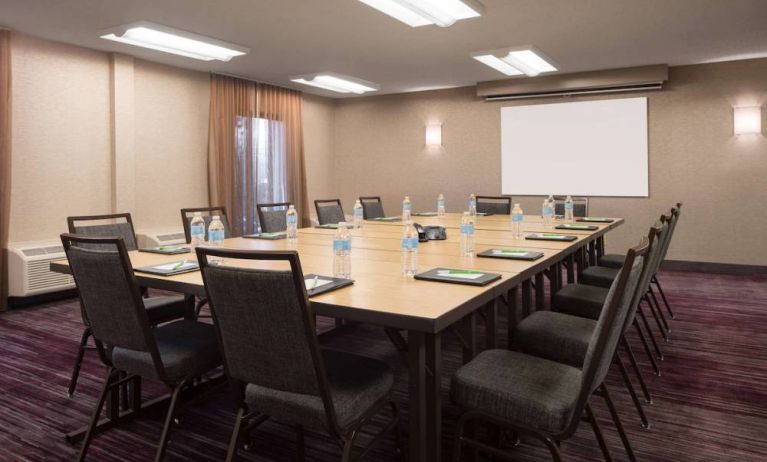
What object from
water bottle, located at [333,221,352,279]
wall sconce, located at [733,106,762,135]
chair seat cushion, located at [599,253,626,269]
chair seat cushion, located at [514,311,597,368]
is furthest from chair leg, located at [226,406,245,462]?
wall sconce, located at [733,106,762,135]

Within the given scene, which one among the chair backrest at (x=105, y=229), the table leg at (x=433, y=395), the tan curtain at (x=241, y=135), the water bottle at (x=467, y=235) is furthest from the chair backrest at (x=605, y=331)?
the tan curtain at (x=241, y=135)

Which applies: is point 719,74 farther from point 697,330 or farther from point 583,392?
point 583,392

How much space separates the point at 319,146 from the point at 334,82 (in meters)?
2.35

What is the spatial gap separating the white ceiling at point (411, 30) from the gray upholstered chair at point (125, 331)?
113 inches

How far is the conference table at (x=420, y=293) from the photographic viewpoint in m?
1.60

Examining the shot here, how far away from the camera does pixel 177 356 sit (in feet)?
6.68

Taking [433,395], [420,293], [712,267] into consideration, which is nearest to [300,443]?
[433,395]

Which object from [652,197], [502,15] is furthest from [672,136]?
[502,15]

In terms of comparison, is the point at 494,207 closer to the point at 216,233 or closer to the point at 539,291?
the point at 539,291

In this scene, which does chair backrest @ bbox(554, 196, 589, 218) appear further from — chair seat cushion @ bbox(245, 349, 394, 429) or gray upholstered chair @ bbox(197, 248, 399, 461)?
gray upholstered chair @ bbox(197, 248, 399, 461)

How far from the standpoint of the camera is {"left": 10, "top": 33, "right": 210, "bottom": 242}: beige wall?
5.05 metres

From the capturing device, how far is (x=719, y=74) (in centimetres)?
627

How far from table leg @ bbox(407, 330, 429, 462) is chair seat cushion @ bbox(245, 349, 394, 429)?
16 cm

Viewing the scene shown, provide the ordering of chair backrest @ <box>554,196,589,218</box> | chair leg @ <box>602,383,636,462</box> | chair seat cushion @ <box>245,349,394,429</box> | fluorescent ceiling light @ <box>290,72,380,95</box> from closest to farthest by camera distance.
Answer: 1. chair seat cushion @ <box>245,349,394,429</box>
2. chair leg @ <box>602,383,636,462</box>
3. chair backrest @ <box>554,196,589,218</box>
4. fluorescent ceiling light @ <box>290,72,380,95</box>
